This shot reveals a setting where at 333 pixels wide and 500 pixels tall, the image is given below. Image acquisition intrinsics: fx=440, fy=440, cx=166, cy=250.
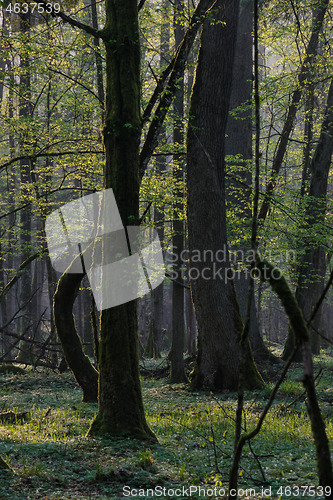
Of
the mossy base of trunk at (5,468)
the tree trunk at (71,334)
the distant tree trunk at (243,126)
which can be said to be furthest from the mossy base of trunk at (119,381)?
the distant tree trunk at (243,126)

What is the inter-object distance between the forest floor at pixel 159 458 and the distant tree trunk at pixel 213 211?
1911mm

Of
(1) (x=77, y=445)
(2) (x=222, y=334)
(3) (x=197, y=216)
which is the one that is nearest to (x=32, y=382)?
(2) (x=222, y=334)

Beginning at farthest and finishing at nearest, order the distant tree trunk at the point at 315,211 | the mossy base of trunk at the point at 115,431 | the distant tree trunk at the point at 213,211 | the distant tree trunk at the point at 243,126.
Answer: the distant tree trunk at the point at 243,126, the distant tree trunk at the point at 315,211, the distant tree trunk at the point at 213,211, the mossy base of trunk at the point at 115,431

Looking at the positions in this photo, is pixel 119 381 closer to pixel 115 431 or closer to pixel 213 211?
pixel 115 431

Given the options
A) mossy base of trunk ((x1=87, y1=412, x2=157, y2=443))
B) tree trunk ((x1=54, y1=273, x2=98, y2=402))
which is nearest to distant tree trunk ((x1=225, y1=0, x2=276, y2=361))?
tree trunk ((x1=54, y1=273, x2=98, y2=402))

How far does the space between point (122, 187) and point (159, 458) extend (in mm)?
3481

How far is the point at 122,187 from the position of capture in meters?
6.13

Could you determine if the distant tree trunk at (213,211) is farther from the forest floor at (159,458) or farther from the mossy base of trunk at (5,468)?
the mossy base of trunk at (5,468)

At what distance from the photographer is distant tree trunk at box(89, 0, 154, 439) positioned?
5766 mm

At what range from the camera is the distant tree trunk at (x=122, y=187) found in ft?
18.9

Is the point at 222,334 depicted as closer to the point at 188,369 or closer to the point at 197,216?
the point at 197,216

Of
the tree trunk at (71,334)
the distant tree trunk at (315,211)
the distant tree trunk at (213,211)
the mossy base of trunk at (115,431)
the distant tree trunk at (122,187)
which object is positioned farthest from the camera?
the distant tree trunk at (315,211)

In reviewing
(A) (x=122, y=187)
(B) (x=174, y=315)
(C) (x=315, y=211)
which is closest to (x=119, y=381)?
(A) (x=122, y=187)

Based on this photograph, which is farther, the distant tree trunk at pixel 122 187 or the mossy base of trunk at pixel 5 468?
the distant tree trunk at pixel 122 187
